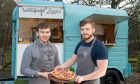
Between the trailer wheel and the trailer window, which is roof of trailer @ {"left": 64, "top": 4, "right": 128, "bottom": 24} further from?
the trailer wheel

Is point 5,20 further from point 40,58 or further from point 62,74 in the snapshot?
point 62,74

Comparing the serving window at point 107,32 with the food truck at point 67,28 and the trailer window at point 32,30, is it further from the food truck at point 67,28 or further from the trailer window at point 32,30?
the trailer window at point 32,30

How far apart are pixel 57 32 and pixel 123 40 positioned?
2.26 metres

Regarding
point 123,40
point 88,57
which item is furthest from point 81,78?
point 123,40

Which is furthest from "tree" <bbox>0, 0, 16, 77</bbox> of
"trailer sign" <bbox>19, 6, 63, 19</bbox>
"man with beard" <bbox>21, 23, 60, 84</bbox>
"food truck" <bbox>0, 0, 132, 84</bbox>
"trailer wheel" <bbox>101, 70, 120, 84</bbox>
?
"man with beard" <bbox>21, 23, 60, 84</bbox>

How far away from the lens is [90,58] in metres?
→ 4.22

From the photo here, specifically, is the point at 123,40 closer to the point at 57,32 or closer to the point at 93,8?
the point at 93,8

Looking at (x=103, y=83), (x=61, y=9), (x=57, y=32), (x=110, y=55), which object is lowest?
(x=103, y=83)

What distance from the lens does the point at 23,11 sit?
9.73 meters

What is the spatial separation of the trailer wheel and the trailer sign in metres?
2.22

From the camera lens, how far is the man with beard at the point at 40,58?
A: 13.8 feet

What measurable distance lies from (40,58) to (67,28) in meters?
6.03

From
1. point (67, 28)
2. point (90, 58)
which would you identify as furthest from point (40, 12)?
point (90, 58)

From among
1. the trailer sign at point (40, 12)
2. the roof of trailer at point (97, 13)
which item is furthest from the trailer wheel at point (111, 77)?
the trailer sign at point (40, 12)
